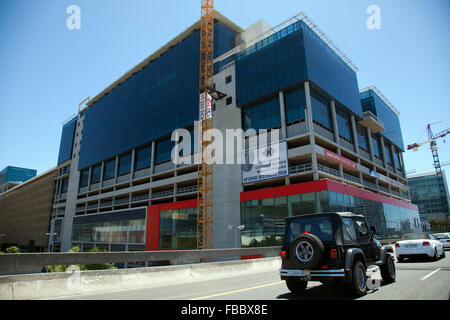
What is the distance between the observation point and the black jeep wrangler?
6.71 metres

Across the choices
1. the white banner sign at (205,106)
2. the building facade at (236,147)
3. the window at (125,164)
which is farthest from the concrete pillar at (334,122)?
the window at (125,164)

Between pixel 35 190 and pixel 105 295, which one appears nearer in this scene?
pixel 105 295

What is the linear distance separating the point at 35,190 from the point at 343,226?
125996 mm

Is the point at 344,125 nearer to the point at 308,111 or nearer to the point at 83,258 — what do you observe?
the point at 308,111

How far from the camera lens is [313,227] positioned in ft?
25.1

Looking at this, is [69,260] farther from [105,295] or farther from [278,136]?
[278,136]

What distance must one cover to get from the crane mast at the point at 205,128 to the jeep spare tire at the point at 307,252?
122ft

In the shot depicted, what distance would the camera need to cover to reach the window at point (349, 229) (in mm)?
7403

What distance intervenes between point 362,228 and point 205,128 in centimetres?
4205

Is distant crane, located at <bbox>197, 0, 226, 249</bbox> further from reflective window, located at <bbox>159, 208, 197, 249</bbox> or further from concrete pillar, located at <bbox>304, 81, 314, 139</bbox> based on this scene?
concrete pillar, located at <bbox>304, 81, 314, 139</bbox>

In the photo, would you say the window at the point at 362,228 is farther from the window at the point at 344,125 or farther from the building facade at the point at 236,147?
the window at the point at 344,125

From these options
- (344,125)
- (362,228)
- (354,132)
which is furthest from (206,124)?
(362,228)
